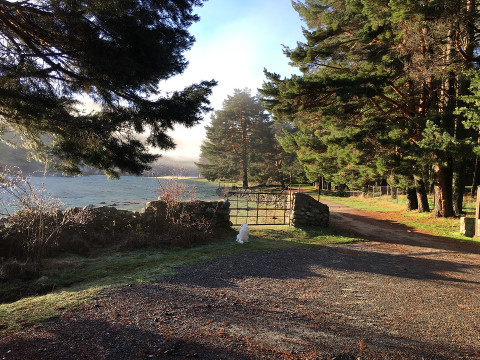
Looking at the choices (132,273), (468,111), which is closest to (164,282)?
(132,273)

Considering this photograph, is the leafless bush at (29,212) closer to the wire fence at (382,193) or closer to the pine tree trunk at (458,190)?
the pine tree trunk at (458,190)

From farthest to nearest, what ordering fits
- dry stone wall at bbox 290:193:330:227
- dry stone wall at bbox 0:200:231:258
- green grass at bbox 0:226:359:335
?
dry stone wall at bbox 290:193:330:227 → dry stone wall at bbox 0:200:231:258 → green grass at bbox 0:226:359:335

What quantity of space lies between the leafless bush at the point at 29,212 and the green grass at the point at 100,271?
470 millimetres

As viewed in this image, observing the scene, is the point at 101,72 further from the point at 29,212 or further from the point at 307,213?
the point at 307,213

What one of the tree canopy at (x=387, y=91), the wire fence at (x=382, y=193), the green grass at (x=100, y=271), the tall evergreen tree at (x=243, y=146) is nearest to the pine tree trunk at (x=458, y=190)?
the tree canopy at (x=387, y=91)

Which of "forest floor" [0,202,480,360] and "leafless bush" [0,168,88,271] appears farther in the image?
"leafless bush" [0,168,88,271]

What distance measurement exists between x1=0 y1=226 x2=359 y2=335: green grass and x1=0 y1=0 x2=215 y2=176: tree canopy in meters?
2.02

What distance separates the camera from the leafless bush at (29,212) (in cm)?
564

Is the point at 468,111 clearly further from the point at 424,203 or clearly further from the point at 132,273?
the point at 132,273

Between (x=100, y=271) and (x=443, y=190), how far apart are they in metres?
14.6

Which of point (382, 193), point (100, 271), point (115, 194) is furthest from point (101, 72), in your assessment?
point (382, 193)

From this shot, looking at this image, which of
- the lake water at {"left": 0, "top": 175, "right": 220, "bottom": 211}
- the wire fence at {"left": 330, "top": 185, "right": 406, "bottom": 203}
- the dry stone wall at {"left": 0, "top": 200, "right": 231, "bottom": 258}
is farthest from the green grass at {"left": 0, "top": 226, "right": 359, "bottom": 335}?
the wire fence at {"left": 330, "top": 185, "right": 406, "bottom": 203}

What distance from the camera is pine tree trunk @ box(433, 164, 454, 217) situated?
12969 mm

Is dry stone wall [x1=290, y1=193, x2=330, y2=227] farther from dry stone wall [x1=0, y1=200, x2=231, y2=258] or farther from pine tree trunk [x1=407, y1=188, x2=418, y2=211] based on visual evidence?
pine tree trunk [x1=407, y1=188, x2=418, y2=211]
